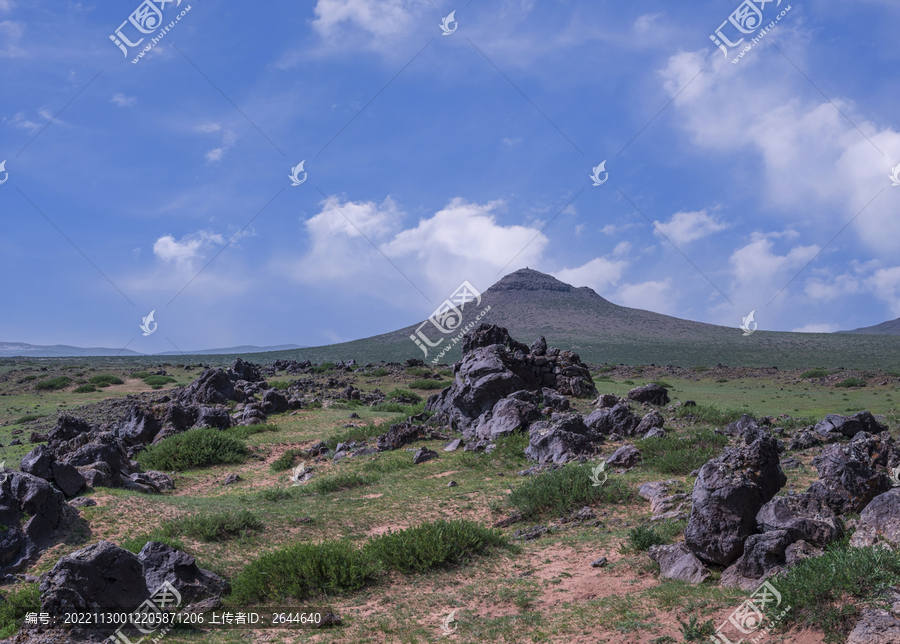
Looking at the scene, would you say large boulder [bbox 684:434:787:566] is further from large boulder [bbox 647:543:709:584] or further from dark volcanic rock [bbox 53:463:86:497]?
dark volcanic rock [bbox 53:463:86:497]

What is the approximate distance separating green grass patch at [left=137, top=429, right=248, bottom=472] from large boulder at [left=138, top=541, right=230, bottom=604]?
42.3 feet

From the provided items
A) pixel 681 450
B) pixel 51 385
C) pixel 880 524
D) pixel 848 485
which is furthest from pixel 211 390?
pixel 880 524

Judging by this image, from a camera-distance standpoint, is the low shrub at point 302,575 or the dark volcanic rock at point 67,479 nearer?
the low shrub at point 302,575

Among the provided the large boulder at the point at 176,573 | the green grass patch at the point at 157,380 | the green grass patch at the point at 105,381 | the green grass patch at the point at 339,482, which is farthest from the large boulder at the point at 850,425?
the green grass patch at the point at 105,381

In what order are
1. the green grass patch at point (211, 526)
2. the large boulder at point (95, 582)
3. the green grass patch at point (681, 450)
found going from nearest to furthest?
the large boulder at point (95, 582) < the green grass patch at point (211, 526) < the green grass patch at point (681, 450)

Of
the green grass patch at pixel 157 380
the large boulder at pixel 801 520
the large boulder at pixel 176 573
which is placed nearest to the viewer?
the large boulder at pixel 801 520

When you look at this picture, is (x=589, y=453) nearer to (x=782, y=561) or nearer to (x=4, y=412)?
(x=782, y=561)

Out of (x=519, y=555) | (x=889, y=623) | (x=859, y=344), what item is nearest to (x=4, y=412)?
(x=519, y=555)

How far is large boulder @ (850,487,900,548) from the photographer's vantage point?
273 inches

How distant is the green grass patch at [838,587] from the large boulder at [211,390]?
30687mm

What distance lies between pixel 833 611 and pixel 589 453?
459 inches

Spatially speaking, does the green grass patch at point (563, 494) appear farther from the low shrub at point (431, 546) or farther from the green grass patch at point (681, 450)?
the low shrub at point (431, 546)

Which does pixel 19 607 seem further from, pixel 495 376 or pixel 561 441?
pixel 495 376

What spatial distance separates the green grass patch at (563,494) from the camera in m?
13.0
